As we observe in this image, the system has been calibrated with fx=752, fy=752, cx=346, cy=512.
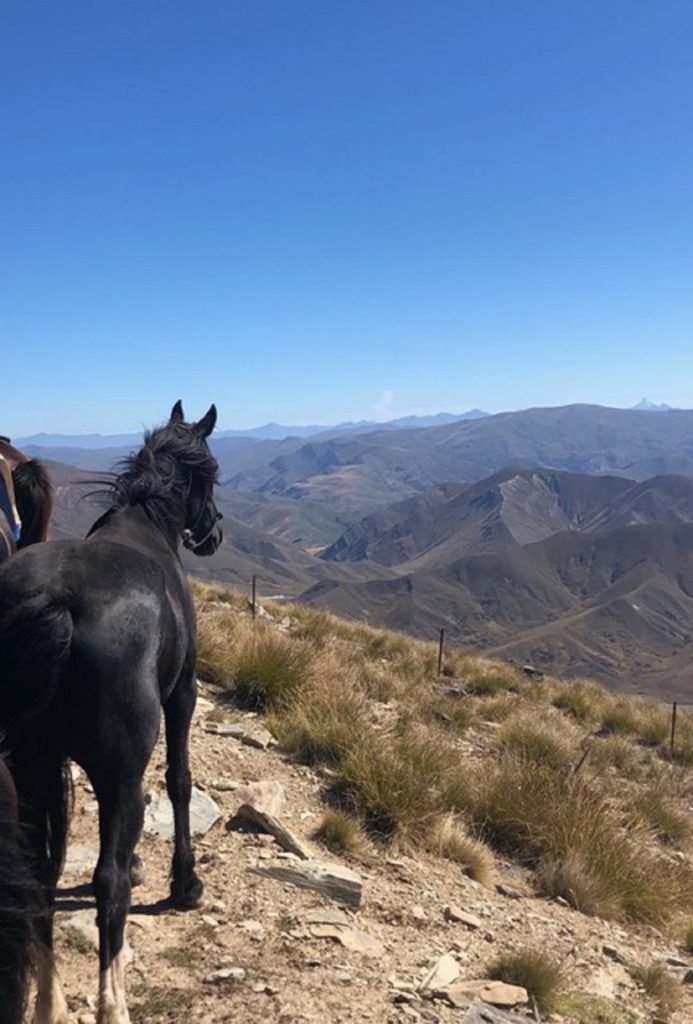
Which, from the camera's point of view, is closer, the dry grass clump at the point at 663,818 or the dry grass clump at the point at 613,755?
the dry grass clump at the point at 663,818

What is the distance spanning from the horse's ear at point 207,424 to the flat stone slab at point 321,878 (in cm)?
294

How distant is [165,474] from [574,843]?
181 inches

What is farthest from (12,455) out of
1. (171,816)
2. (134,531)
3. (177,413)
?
(171,816)

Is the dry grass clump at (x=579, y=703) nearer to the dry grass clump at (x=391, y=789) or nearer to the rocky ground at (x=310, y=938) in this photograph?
the dry grass clump at (x=391, y=789)

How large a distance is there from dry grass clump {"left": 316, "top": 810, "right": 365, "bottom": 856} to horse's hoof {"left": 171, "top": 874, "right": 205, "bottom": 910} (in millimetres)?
1381

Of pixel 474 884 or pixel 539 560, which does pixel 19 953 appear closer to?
pixel 474 884

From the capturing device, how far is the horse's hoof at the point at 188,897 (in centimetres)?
438

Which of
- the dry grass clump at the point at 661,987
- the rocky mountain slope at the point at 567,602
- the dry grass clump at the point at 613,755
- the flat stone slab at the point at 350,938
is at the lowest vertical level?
the rocky mountain slope at the point at 567,602

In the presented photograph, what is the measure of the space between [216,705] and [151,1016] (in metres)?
4.94

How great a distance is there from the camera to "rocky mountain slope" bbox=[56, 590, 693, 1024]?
371 cm

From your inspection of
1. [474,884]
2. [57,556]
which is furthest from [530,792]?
[57,556]

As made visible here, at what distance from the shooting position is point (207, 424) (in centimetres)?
537

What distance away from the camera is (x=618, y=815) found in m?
7.82

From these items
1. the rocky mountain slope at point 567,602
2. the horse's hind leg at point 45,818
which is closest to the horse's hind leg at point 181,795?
the horse's hind leg at point 45,818
